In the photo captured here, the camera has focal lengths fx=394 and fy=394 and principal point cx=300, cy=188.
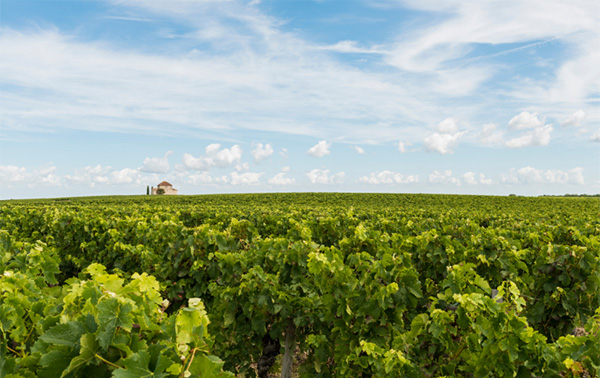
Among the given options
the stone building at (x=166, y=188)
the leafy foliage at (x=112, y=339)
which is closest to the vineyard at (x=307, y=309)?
the leafy foliage at (x=112, y=339)

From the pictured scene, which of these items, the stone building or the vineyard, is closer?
the vineyard

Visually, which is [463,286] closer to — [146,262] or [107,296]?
[107,296]

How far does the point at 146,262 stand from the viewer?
7.15 m

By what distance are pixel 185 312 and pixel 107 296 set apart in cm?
46

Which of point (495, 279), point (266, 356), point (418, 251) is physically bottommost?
point (266, 356)

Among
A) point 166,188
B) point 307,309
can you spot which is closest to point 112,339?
point 307,309

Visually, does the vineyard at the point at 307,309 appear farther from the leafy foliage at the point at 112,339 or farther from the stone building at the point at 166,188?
the stone building at the point at 166,188

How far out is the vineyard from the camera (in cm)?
206

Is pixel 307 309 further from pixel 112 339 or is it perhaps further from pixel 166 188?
pixel 166 188

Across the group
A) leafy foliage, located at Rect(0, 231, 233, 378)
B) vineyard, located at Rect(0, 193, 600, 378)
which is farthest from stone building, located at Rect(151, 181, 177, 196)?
leafy foliage, located at Rect(0, 231, 233, 378)

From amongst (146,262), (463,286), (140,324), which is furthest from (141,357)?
(146,262)

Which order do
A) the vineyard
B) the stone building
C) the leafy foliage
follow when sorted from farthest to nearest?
1. the stone building
2. the vineyard
3. the leafy foliage

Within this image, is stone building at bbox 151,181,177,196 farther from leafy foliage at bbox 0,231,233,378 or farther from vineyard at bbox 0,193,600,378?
leafy foliage at bbox 0,231,233,378

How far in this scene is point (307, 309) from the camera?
15.9 ft
